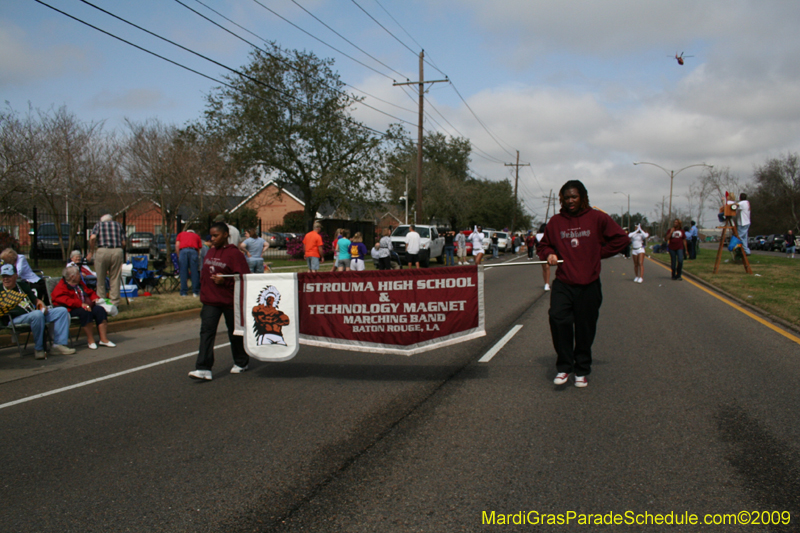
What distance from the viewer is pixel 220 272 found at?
6.42 m

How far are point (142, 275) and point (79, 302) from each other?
6.19m

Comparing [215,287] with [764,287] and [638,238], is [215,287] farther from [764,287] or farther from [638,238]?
[764,287]

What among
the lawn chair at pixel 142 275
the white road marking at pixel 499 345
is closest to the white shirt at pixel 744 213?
the white road marking at pixel 499 345

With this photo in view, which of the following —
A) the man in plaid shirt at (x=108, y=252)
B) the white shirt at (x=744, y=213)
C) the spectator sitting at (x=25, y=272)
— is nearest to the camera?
the spectator sitting at (x=25, y=272)

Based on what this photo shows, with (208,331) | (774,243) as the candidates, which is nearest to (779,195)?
(774,243)

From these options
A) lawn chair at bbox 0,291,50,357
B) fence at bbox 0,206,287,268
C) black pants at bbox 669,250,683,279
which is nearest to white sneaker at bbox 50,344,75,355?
lawn chair at bbox 0,291,50,357

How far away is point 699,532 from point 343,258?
47.1 ft

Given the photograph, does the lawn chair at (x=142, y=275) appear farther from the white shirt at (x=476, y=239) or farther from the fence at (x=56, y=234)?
the white shirt at (x=476, y=239)

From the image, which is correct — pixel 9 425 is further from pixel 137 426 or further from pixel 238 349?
pixel 238 349

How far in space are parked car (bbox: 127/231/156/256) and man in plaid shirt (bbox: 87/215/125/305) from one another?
18.4m

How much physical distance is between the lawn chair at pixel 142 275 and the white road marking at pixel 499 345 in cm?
958

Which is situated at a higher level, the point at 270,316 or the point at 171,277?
the point at 270,316

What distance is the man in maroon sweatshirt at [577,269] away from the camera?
18.4 feet

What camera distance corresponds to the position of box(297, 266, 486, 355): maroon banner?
6043 millimetres
